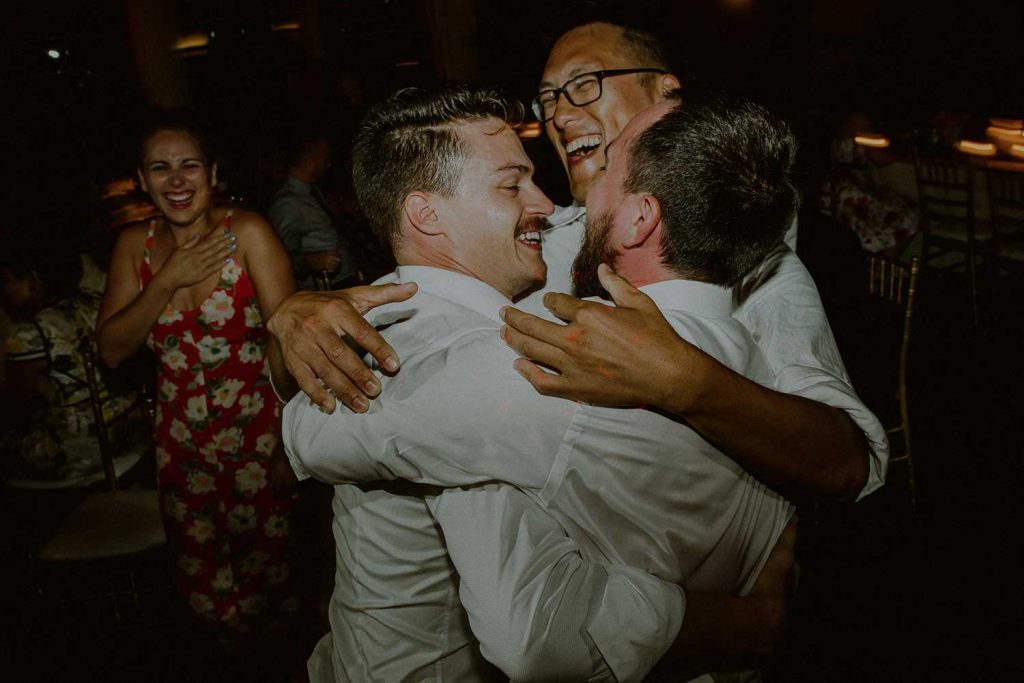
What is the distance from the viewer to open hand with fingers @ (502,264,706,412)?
95cm

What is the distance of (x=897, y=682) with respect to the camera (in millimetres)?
2357

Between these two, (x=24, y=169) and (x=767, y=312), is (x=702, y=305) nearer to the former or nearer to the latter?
(x=767, y=312)

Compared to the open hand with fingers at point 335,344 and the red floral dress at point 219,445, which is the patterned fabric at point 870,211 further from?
the open hand with fingers at point 335,344

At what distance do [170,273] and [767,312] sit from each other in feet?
5.97

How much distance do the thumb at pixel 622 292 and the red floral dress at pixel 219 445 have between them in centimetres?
159

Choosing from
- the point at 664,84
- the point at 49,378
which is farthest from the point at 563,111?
the point at 49,378

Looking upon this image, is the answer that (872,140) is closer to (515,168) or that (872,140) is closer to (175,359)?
(515,168)

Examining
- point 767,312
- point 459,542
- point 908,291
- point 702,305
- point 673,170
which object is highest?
point 673,170

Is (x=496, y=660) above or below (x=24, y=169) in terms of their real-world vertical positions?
below

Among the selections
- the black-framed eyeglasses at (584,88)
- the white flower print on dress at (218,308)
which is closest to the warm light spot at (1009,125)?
the black-framed eyeglasses at (584,88)

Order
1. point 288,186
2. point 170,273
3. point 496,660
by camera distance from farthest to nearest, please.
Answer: point 288,186 → point 170,273 → point 496,660

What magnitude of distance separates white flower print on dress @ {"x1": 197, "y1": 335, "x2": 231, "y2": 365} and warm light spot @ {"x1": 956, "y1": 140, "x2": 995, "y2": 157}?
6344 mm

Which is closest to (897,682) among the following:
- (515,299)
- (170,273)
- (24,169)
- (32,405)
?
(515,299)

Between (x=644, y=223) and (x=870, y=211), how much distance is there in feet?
18.7
